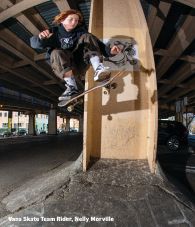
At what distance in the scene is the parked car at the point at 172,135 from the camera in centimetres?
1816

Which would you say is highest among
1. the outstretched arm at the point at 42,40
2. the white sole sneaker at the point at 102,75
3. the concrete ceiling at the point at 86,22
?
the concrete ceiling at the point at 86,22

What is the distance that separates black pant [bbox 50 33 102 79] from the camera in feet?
19.2

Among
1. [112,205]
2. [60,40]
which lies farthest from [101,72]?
[112,205]

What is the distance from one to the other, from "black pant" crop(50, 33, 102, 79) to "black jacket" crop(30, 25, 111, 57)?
11cm

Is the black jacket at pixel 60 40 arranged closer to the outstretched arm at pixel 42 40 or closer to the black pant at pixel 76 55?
the outstretched arm at pixel 42 40

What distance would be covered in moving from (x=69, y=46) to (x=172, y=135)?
1359 cm

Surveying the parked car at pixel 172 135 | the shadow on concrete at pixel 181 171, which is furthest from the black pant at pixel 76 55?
the parked car at pixel 172 135

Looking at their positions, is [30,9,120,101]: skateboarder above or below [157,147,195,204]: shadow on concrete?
above

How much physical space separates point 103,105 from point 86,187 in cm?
260

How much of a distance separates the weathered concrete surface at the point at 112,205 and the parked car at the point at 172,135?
36.2 ft

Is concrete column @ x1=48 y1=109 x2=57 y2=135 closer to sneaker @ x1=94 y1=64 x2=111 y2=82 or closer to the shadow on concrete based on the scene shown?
the shadow on concrete

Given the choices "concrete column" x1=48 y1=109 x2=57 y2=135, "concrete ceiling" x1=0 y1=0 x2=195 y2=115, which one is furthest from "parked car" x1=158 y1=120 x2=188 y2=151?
"concrete column" x1=48 y1=109 x2=57 y2=135

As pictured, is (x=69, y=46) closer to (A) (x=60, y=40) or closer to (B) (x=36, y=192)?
(A) (x=60, y=40)

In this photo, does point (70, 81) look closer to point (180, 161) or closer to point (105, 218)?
point (105, 218)
